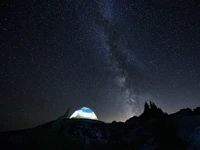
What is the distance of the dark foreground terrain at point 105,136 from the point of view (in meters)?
19.8

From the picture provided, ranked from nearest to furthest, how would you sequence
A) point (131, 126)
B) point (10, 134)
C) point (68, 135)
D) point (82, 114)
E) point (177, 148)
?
1. point (177, 148)
2. point (10, 134)
3. point (68, 135)
4. point (131, 126)
5. point (82, 114)

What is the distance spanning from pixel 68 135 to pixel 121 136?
1075 centimetres

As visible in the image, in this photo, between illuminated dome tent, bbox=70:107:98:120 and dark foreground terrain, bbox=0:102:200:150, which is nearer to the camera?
dark foreground terrain, bbox=0:102:200:150

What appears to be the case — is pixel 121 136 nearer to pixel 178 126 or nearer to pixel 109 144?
pixel 109 144

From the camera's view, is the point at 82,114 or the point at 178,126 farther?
the point at 82,114

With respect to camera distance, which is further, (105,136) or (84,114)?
(84,114)

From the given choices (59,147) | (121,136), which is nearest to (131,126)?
(121,136)

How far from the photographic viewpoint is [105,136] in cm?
2553

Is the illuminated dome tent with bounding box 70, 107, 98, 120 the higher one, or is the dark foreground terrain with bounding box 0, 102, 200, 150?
the illuminated dome tent with bounding box 70, 107, 98, 120

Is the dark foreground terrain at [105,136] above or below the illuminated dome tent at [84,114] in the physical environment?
below

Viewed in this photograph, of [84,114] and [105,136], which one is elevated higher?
[84,114]

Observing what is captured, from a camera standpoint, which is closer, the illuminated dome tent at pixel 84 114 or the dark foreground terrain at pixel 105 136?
the dark foreground terrain at pixel 105 136

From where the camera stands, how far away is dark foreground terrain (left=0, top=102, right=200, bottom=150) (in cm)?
1983

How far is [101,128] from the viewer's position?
27.0 m
